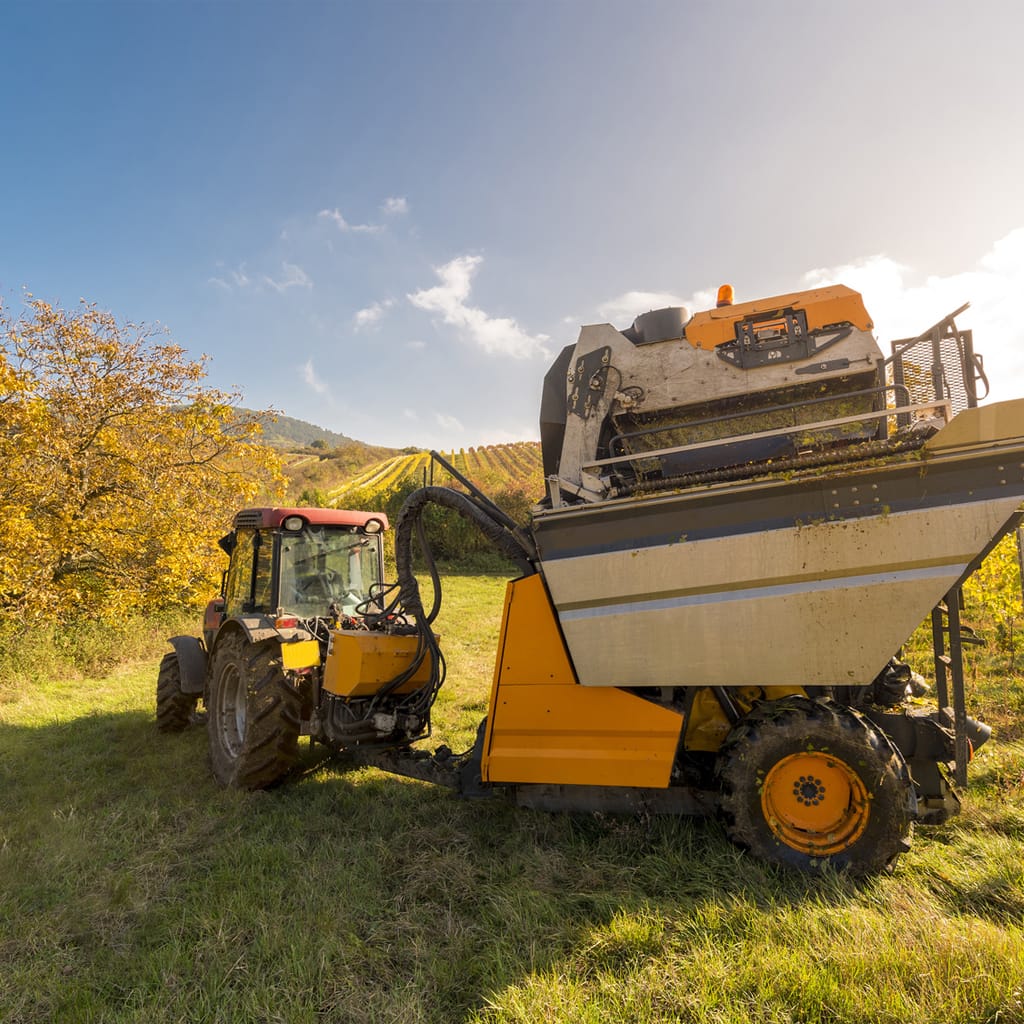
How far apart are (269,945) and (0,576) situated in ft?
26.2

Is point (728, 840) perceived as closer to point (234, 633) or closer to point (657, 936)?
point (657, 936)

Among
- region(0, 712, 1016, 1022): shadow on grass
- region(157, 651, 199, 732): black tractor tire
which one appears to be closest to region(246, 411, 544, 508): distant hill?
region(157, 651, 199, 732): black tractor tire

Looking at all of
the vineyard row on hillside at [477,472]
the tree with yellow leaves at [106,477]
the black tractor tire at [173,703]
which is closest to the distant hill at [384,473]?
the vineyard row on hillside at [477,472]

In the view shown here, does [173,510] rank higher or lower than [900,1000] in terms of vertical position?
higher

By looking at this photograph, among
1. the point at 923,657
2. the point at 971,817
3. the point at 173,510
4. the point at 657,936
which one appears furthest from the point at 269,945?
Result: the point at 173,510

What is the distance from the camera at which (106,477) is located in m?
9.69

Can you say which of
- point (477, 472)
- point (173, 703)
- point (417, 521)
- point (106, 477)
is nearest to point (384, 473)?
point (477, 472)

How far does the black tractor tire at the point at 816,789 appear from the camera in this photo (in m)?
2.53

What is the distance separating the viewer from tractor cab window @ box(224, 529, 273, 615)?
4777 mm

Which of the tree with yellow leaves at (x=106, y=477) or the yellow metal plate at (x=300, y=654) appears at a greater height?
the tree with yellow leaves at (x=106, y=477)

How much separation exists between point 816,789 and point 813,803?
68 mm

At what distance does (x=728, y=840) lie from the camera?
2.83 metres

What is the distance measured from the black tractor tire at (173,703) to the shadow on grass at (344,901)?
168cm

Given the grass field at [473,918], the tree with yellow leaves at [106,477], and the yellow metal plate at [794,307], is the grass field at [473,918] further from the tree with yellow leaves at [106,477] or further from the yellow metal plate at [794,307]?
the tree with yellow leaves at [106,477]
